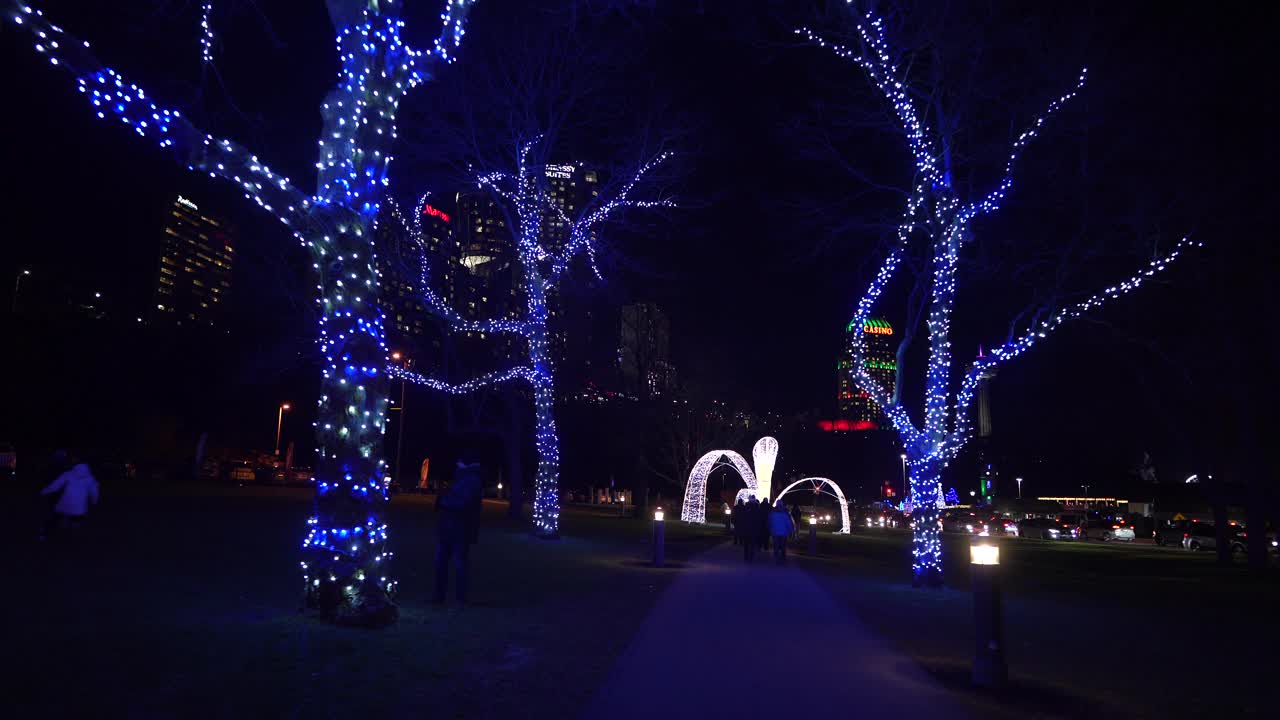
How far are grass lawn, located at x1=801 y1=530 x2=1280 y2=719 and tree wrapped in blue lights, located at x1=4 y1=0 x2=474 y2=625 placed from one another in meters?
5.55

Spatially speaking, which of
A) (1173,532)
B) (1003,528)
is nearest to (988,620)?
(1173,532)

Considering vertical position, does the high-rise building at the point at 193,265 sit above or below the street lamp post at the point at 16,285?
above

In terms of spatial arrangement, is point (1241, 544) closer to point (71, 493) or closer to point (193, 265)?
point (71, 493)

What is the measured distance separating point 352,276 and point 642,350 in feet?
126

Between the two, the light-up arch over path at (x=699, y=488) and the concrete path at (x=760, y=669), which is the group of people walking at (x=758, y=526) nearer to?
the concrete path at (x=760, y=669)

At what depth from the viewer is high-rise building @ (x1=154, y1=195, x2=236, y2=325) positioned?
33656mm

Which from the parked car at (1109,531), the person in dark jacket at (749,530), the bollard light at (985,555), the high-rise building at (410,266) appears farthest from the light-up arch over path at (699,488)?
the bollard light at (985,555)

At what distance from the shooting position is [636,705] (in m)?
6.01

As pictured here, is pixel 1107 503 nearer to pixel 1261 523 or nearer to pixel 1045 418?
pixel 1045 418

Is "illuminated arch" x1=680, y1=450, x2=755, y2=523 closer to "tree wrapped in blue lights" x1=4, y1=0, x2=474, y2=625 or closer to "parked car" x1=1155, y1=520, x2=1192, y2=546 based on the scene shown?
"parked car" x1=1155, y1=520, x2=1192, y2=546

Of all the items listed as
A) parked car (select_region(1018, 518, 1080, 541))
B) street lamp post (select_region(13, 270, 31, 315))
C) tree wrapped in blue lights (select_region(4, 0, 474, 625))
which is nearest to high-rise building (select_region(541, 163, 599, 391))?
tree wrapped in blue lights (select_region(4, 0, 474, 625))

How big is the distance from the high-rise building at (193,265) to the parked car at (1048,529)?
46127 mm

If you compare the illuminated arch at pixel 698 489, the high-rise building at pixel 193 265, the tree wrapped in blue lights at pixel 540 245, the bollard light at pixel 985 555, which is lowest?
the bollard light at pixel 985 555

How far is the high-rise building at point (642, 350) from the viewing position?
46438 millimetres
